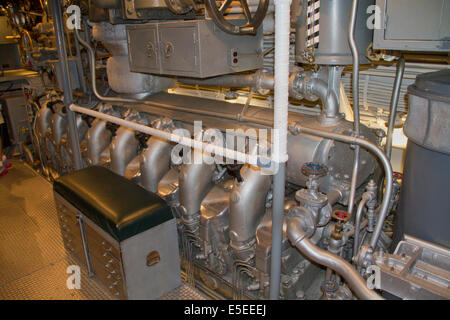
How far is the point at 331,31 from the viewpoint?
1.85m

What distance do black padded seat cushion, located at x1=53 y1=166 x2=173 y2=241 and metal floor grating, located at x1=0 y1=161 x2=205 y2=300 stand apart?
1.59ft

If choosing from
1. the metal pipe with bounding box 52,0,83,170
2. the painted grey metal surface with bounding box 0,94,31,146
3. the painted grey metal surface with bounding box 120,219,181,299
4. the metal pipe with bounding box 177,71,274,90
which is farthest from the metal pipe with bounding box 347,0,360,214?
the painted grey metal surface with bounding box 0,94,31,146

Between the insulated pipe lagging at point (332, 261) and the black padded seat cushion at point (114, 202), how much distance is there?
2.31ft

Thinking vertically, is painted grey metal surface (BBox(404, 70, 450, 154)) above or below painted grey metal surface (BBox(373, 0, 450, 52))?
below

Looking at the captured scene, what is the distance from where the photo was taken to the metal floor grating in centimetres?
217

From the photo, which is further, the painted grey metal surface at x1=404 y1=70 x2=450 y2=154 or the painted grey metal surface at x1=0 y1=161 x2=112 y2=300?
the painted grey metal surface at x1=0 y1=161 x2=112 y2=300

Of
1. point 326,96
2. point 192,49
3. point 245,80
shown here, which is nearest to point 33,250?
point 192,49

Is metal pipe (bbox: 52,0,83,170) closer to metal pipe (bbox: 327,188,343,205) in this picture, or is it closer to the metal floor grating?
the metal floor grating

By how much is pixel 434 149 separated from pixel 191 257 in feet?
5.72

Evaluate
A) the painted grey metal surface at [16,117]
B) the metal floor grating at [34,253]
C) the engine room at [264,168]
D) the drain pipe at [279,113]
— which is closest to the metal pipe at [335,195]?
the engine room at [264,168]

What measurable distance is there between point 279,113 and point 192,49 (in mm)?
1005

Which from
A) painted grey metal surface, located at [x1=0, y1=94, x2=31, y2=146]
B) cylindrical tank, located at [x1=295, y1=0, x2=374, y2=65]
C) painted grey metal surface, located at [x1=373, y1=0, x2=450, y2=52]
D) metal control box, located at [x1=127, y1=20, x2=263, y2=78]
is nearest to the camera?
painted grey metal surface, located at [x1=373, y1=0, x2=450, y2=52]

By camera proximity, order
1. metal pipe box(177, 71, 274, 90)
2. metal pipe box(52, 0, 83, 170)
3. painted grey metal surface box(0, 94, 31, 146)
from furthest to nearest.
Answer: painted grey metal surface box(0, 94, 31, 146) → metal pipe box(52, 0, 83, 170) → metal pipe box(177, 71, 274, 90)

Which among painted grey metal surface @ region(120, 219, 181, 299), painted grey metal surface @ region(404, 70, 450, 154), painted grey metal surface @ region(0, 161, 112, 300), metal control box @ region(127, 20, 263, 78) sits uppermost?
metal control box @ region(127, 20, 263, 78)
